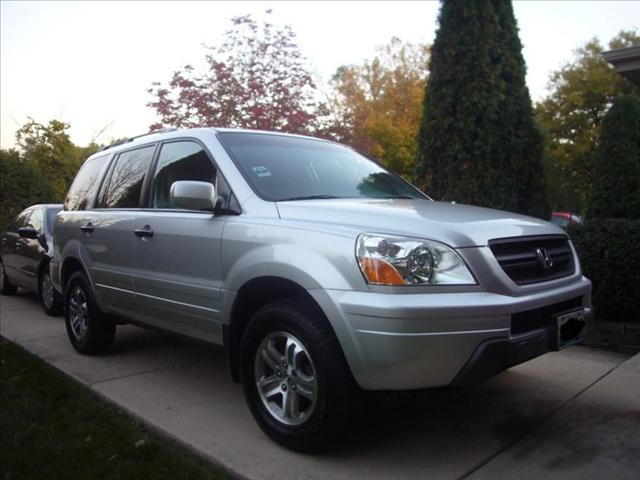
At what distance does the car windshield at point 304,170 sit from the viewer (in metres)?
3.62

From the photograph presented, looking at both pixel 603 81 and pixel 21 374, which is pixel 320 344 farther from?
pixel 603 81

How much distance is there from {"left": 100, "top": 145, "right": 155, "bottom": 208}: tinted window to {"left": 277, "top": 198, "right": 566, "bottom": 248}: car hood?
172 centimetres

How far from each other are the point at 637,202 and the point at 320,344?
4956mm

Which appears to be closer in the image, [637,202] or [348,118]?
[637,202]

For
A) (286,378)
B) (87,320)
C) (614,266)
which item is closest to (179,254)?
(286,378)

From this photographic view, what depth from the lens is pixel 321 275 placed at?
9.29 ft

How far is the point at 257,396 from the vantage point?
3.26 m

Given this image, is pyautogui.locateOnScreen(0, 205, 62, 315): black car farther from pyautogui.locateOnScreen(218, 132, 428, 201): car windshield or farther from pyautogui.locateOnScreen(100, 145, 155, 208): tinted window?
pyautogui.locateOnScreen(218, 132, 428, 201): car windshield

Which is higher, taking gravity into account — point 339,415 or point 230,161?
point 230,161

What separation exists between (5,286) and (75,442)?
6.69 meters

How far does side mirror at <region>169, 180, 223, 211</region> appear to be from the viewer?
3.38 meters

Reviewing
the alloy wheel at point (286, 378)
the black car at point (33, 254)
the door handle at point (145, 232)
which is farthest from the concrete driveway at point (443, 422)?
the black car at point (33, 254)

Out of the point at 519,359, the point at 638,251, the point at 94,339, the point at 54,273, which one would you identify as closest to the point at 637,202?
the point at 638,251

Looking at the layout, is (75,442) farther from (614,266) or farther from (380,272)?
(614,266)
